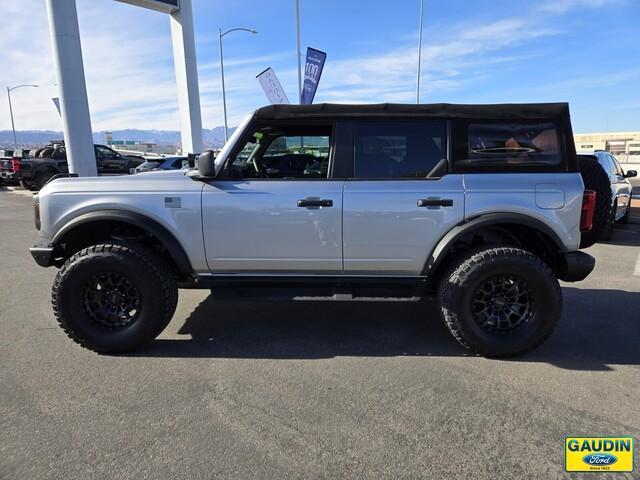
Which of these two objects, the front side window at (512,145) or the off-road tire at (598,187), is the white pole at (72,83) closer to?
the front side window at (512,145)

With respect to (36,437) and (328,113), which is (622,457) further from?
(36,437)

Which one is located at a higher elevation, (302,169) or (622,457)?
(302,169)

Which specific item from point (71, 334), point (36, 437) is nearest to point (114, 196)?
point (71, 334)

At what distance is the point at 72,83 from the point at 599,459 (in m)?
15.2

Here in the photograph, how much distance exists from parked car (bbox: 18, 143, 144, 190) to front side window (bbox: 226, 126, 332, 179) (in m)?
15.6

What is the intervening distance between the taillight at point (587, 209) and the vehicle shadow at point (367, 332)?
1.02 metres

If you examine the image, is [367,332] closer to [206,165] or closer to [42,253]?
[206,165]

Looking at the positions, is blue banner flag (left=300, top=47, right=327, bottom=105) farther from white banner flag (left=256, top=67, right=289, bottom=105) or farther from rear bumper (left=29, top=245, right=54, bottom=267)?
rear bumper (left=29, top=245, right=54, bottom=267)

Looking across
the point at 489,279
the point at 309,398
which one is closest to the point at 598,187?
the point at 489,279

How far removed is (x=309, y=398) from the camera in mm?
2828

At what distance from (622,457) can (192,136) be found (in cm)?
1900

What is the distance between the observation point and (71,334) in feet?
11.2

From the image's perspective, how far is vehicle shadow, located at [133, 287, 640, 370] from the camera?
3.46 meters

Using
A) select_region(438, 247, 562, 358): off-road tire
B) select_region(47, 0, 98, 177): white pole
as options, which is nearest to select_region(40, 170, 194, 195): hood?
select_region(438, 247, 562, 358): off-road tire
